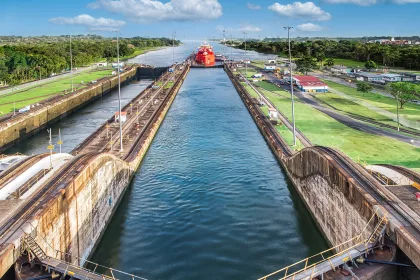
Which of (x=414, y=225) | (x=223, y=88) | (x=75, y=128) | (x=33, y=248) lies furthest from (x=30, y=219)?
(x=223, y=88)

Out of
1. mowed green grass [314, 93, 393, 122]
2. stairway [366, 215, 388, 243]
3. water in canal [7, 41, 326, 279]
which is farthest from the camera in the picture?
mowed green grass [314, 93, 393, 122]

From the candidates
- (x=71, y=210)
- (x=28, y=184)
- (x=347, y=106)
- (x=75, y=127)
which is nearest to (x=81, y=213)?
(x=71, y=210)

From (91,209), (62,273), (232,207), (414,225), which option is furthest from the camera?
(232,207)

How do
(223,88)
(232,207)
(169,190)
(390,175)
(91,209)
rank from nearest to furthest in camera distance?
1. (91,209)
2. (390,175)
3. (232,207)
4. (169,190)
5. (223,88)

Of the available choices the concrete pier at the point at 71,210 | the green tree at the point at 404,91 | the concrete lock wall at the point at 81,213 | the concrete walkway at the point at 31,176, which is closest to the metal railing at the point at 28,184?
the concrete walkway at the point at 31,176

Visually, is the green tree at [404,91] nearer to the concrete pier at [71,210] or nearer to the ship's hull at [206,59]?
the concrete pier at [71,210]

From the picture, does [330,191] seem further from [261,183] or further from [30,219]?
[30,219]

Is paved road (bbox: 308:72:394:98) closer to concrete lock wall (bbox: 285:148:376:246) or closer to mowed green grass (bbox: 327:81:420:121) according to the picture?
mowed green grass (bbox: 327:81:420:121)

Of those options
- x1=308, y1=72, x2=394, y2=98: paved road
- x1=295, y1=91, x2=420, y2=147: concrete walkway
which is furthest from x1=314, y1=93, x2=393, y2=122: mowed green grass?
x1=308, y1=72, x2=394, y2=98: paved road
